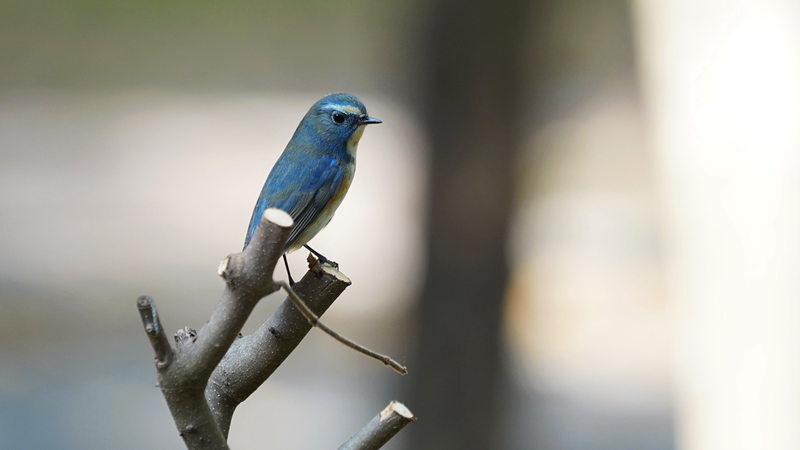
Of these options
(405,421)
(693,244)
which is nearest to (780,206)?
(693,244)

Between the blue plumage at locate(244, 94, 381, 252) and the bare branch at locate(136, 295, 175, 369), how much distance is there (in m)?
0.91

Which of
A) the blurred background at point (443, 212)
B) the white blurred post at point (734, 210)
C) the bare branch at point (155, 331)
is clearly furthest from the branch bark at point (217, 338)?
the white blurred post at point (734, 210)

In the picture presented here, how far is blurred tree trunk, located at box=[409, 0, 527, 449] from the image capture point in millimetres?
3777

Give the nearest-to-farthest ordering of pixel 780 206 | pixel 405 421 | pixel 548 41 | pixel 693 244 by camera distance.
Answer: pixel 405 421 < pixel 780 206 < pixel 693 244 < pixel 548 41

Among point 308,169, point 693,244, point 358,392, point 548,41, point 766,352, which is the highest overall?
point 548,41

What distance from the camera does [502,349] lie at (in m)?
3.83

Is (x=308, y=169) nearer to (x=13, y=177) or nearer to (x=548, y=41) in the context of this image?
(x=548, y=41)

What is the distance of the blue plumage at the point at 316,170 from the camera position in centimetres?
230

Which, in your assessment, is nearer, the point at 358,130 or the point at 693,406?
the point at 358,130

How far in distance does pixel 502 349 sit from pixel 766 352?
1.03 m

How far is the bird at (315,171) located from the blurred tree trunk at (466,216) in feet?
4.15

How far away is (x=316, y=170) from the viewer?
2.38 metres

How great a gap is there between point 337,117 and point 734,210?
1.96m

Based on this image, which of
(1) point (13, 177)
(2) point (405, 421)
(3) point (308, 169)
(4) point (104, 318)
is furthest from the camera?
(1) point (13, 177)
